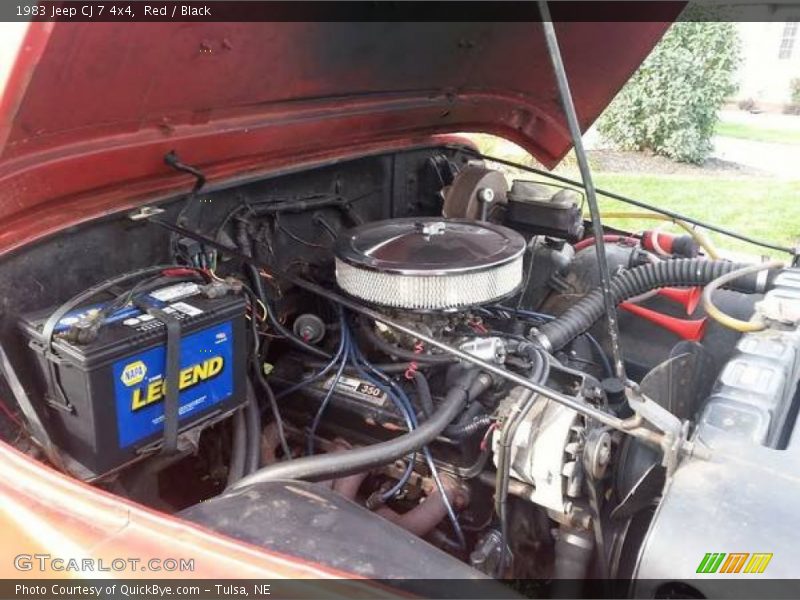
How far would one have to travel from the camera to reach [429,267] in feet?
4.62

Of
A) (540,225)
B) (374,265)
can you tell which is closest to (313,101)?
(374,265)

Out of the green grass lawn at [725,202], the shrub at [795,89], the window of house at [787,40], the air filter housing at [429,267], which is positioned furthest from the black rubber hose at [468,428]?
the window of house at [787,40]

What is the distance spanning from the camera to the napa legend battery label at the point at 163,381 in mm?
1211

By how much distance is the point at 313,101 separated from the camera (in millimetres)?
1690

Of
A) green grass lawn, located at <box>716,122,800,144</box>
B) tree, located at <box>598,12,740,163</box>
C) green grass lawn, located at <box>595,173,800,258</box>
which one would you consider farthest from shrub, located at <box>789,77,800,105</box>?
green grass lawn, located at <box>595,173,800,258</box>

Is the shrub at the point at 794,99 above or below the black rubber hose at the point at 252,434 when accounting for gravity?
above

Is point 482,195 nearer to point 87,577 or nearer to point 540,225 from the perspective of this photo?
point 540,225

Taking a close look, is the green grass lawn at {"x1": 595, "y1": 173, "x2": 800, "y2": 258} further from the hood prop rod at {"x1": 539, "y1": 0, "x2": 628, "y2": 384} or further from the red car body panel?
the hood prop rod at {"x1": 539, "y1": 0, "x2": 628, "y2": 384}

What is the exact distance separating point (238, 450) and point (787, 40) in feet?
69.9

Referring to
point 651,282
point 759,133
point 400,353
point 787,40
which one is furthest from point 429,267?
point 787,40

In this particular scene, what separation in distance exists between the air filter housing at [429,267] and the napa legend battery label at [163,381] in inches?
12.2

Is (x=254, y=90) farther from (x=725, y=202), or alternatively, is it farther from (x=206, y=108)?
(x=725, y=202)

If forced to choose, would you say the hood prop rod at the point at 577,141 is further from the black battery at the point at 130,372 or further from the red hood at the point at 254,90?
the black battery at the point at 130,372

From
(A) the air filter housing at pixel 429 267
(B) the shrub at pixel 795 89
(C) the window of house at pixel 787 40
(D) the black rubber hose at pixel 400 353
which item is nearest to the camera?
(A) the air filter housing at pixel 429 267
